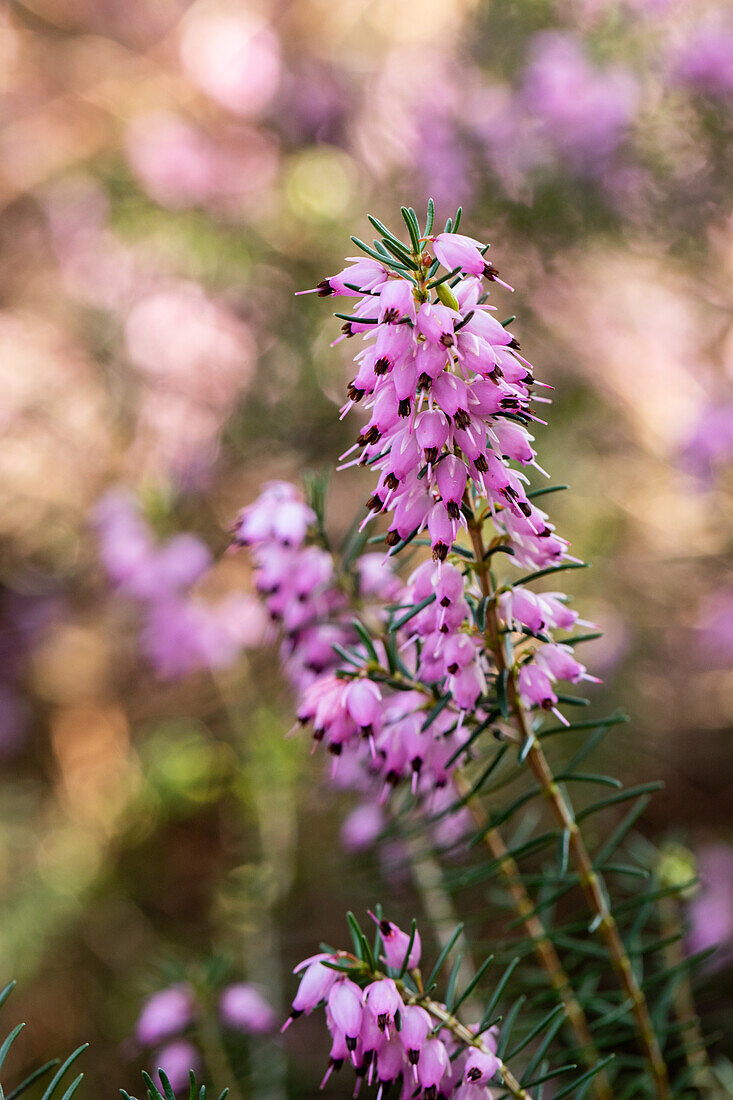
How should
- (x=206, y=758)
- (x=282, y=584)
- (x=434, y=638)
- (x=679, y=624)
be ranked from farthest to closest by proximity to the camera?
(x=679, y=624) → (x=206, y=758) → (x=282, y=584) → (x=434, y=638)

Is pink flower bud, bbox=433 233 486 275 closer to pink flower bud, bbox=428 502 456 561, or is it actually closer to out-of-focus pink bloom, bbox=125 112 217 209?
pink flower bud, bbox=428 502 456 561

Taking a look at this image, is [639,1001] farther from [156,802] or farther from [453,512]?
[156,802]

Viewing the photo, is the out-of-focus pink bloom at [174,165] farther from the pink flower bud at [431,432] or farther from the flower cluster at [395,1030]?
the flower cluster at [395,1030]

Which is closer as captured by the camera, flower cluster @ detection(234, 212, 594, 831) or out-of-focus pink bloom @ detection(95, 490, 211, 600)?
flower cluster @ detection(234, 212, 594, 831)

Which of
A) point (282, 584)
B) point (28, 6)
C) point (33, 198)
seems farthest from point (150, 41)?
point (282, 584)

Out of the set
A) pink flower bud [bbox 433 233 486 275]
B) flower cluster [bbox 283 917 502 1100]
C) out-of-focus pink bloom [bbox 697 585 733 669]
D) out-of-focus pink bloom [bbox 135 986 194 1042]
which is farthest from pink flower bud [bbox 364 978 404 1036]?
out-of-focus pink bloom [bbox 697 585 733 669]

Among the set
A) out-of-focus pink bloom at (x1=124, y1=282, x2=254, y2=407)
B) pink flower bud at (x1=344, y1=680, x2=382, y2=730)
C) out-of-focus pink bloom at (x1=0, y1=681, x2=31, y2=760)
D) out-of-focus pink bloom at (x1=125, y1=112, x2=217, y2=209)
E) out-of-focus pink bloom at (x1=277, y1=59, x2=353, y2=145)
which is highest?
out-of-focus pink bloom at (x1=277, y1=59, x2=353, y2=145)
